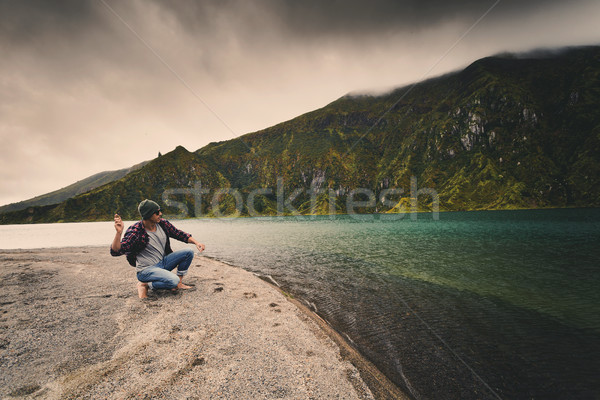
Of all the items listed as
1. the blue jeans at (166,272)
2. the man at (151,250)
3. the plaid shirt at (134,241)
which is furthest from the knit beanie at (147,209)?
the blue jeans at (166,272)

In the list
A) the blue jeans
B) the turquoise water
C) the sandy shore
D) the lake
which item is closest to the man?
the blue jeans

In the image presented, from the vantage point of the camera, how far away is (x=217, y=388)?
4562 mm

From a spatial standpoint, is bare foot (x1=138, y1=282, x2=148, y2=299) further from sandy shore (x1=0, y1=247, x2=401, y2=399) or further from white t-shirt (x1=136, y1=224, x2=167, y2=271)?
white t-shirt (x1=136, y1=224, x2=167, y2=271)

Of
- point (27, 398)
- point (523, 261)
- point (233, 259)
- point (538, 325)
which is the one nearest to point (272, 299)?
point (27, 398)

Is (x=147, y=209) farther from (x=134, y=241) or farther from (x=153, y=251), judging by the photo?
(x=153, y=251)

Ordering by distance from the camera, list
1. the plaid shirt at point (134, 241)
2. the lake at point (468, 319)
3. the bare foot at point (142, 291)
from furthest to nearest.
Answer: the bare foot at point (142, 291) < the plaid shirt at point (134, 241) < the lake at point (468, 319)

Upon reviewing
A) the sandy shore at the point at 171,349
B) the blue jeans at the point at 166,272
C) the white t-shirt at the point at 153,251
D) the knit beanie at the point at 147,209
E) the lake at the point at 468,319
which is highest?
the knit beanie at the point at 147,209

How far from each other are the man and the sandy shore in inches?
35.4

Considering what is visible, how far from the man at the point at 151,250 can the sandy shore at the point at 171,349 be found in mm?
899

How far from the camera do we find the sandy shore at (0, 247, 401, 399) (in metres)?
4.62

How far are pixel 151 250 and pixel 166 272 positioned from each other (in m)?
1.15

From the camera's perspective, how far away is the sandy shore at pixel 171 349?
182 inches

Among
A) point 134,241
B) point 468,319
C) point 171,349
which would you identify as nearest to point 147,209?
point 134,241

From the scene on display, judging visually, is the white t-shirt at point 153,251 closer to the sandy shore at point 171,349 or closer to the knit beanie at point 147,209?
the knit beanie at point 147,209
